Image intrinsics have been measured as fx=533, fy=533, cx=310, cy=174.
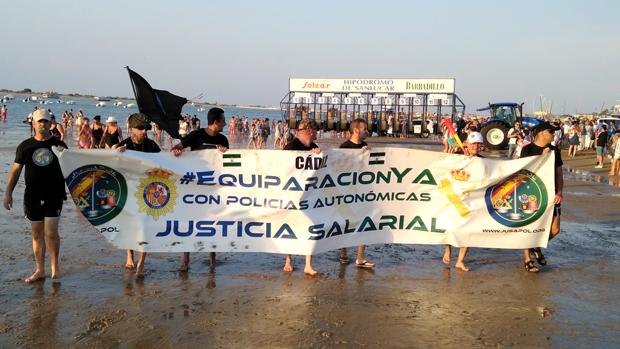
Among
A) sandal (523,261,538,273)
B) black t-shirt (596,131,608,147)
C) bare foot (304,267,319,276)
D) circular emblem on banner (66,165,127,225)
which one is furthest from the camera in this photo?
black t-shirt (596,131,608,147)

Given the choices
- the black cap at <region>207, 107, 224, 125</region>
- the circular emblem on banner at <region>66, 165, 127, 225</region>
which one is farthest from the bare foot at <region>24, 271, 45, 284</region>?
the black cap at <region>207, 107, 224, 125</region>

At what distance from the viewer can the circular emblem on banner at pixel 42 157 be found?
5.45 metres

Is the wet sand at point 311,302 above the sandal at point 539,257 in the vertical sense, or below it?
below

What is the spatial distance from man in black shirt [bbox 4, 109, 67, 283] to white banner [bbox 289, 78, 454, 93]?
2839cm

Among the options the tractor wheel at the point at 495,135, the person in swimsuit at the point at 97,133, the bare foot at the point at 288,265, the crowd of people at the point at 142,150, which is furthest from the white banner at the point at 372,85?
the bare foot at the point at 288,265

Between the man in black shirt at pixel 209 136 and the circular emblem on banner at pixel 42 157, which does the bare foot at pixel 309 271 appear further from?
the circular emblem on banner at pixel 42 157

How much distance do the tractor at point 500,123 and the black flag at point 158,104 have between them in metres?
22.7

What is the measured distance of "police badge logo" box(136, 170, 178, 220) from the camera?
597 centimetres

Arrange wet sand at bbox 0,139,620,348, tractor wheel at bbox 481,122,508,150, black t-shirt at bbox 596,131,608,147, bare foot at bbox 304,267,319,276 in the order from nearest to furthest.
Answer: wet sand at bbox 0,139,620,348 → bare foot at bbox 304,267,319,276 → black t-shirt at bbox 596,131,608,147 → tractor wheel at bbox 481,122,508,150

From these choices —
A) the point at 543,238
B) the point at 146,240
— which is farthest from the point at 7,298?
the point at 543,238

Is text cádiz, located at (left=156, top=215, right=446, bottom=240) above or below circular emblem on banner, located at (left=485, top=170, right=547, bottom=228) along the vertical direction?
below

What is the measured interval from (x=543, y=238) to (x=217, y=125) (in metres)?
4.16

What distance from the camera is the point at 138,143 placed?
20.1 ft

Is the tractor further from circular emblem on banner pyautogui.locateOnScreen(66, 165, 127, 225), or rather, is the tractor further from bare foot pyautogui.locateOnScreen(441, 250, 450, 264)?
circular emblem on banner pyautogui.locateOnScreen(66, 165, 127, 225)
